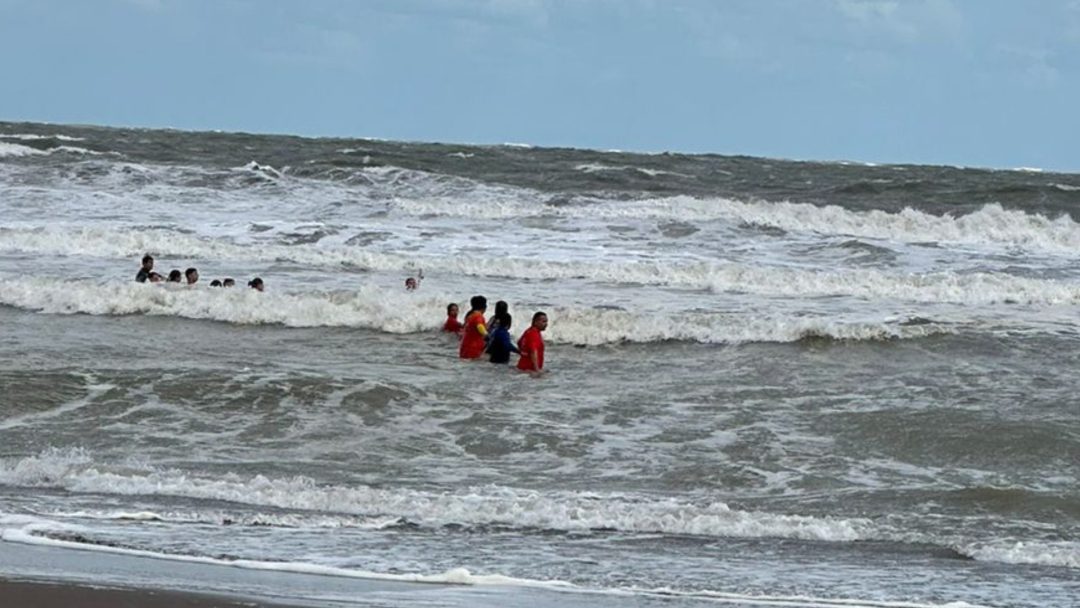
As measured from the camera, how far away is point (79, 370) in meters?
14.1

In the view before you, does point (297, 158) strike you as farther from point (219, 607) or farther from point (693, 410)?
point (219, 607)

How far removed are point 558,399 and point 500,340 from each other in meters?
1.58

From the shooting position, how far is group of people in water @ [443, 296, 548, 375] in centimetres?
1526

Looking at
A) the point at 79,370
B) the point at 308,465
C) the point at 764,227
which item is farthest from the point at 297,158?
the point at 308,465

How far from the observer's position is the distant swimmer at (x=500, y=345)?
15.4m

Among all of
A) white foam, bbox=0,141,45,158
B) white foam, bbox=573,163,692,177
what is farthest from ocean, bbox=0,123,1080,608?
white foam, bbox=573,163,692,177

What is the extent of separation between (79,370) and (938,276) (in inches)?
486

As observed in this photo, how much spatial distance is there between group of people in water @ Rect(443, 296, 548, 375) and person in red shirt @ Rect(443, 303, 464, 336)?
0.66m

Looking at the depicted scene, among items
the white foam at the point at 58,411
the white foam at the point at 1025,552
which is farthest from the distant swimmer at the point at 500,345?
the white foam at the point at 1025,552

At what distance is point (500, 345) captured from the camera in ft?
50.5

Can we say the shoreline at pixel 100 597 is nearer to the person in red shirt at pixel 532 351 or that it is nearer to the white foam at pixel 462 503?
the white foam at pixel 462 503

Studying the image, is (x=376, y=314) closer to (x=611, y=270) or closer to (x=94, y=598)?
(x=611, y=270)

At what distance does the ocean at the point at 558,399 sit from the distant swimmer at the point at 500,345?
0.30 metres

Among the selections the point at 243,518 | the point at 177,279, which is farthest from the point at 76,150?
the point at 243,518
